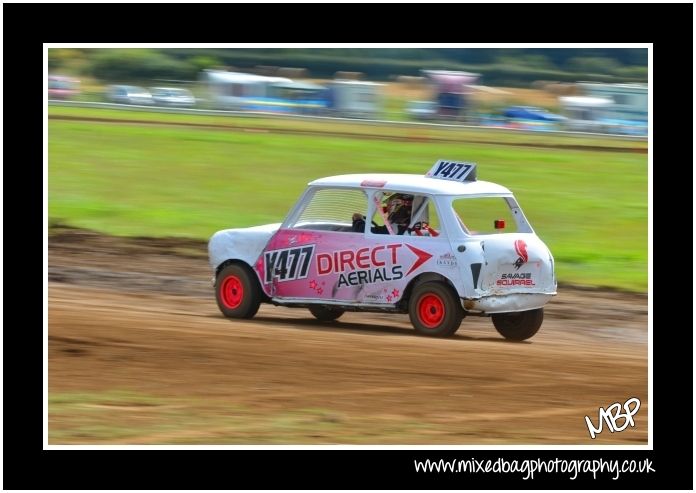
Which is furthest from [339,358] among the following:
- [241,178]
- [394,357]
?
[241,178]

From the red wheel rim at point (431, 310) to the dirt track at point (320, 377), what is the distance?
0.90 feet

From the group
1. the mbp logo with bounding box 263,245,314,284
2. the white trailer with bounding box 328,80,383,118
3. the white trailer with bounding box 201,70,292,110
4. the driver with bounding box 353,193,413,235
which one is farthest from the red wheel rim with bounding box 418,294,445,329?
the white trailer with bounding box 201,70,292,110

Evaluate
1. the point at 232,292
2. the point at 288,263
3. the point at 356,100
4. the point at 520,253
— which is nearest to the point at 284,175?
the point at 356,100

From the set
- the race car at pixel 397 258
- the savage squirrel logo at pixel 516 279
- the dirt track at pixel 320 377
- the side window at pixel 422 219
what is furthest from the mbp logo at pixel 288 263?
the savage squirrel logo at pixel 516 279

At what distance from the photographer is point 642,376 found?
37.2 feet

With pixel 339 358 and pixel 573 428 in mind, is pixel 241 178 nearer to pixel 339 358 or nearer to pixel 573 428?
pixel 339 358

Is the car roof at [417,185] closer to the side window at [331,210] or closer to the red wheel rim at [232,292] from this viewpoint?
the side window at [331,210]

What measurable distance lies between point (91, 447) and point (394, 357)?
3.89m

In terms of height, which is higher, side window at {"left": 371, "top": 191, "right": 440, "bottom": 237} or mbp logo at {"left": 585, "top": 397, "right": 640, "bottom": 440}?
side window at {"left": 371, "top": 191, "right": 440, "bottom": 237}

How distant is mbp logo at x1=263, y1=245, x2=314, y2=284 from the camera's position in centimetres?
1302

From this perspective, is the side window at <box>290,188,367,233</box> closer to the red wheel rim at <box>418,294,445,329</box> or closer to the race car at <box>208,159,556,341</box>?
the race car at <box>208,159,556,341</box>

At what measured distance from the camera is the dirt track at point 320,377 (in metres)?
9.12

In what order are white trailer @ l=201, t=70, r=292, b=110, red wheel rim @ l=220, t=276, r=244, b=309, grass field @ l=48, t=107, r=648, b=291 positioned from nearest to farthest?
red wheel rim @ l=220, t=276, r=244, b=309
grass field @ l=48, t=107, r=648, b=291
white trailer @ l=201, t=70, r=292, b=110

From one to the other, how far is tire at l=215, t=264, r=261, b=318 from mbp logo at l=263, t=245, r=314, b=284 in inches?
9.8
